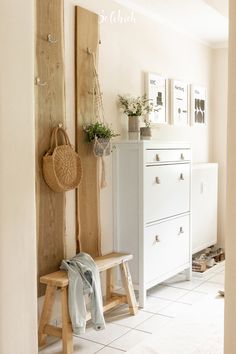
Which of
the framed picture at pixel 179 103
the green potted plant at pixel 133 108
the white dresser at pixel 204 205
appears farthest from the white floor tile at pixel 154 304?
the framed picture at pixel 179 103

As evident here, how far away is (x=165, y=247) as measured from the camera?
3.77 metres

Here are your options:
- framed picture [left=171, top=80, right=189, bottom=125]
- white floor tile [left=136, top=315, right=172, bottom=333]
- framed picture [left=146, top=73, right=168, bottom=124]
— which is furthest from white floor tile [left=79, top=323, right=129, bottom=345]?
framed picture [left=171, top=80, right=189, bottom=125]

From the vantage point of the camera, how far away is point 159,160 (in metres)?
3.62

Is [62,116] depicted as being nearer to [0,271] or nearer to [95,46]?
[95,46]

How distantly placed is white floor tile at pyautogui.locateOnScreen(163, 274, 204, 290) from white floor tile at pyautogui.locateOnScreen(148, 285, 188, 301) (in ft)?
0.30

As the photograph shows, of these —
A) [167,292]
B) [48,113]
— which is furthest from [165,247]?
[48,113]

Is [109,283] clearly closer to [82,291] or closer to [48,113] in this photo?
[82,291]

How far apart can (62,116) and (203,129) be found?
248 cm

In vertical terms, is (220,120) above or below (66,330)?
above

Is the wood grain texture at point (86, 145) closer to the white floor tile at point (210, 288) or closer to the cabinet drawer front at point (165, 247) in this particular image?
the cabinet drawer front at point (165, 247)

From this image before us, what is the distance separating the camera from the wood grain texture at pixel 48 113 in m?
2.88

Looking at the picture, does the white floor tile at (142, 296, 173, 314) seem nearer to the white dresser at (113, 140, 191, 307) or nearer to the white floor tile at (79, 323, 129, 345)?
the white dresser at (113, 140, 191, 307)

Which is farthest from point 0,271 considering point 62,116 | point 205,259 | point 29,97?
point 205,259

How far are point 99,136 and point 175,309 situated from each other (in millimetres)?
1461
